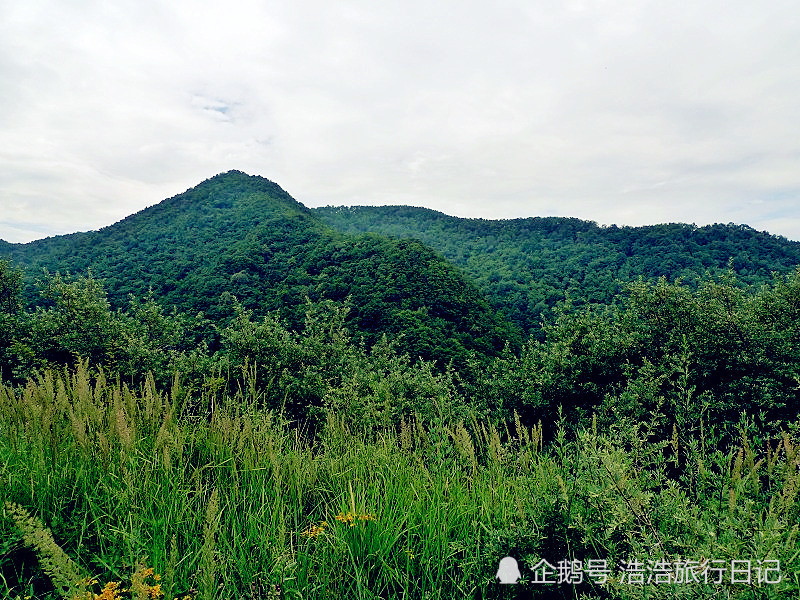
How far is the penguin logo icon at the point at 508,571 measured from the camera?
2.27 m

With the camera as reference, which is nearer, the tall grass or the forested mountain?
the tall grass

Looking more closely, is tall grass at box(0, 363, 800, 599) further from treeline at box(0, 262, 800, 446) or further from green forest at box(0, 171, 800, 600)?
treeline at box(0, 262, 800, 446)

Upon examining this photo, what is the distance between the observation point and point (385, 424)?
14.7 feet

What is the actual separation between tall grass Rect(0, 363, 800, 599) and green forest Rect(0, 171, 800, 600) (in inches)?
0.7

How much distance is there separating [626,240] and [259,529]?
202 feet

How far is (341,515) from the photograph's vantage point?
2.58 m

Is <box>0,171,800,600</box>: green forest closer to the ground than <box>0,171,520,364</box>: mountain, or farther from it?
closer to the ground

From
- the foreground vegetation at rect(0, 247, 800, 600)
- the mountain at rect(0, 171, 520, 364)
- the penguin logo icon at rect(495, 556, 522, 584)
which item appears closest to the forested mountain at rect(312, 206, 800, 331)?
the mountain at rect(0, 171, 520, 364)

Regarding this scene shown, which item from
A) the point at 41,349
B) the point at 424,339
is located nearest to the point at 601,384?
the point at 41,349

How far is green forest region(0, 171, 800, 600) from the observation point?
2.19 meters

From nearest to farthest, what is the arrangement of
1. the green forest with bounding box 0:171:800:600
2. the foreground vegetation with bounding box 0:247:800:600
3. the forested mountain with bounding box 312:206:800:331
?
the foreground vegetation with bounding box 0:247:800:600, the green forest with bounding box 0:171:800:600, the forested mountain with bounding box 312:206:800:331

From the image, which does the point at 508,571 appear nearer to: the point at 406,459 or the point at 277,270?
the point at 406,459

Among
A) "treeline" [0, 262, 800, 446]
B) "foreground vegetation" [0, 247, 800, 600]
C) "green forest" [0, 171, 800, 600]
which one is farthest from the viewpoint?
"treeline" [0, 262, 800, 446]

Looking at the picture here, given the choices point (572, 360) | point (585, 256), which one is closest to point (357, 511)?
point (572, 360)
